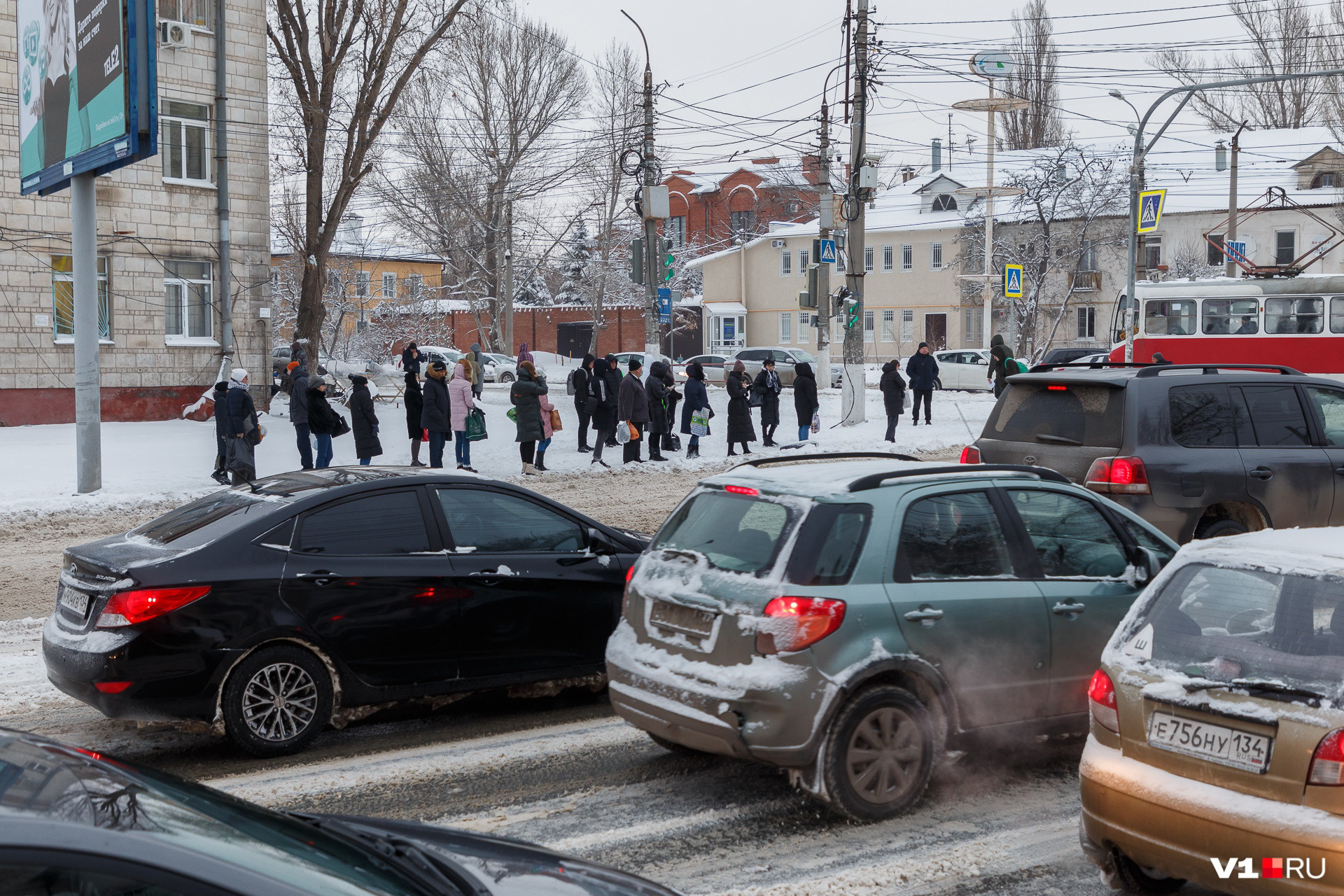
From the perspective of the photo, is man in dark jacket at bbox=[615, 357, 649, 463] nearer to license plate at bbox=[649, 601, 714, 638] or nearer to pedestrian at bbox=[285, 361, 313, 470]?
pedestrian at bbox=[285, 361, 313, 470]

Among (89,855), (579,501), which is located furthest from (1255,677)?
(579,501)

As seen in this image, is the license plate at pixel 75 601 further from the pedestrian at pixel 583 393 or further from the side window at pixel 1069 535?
the pedestrian at pixel 583 393

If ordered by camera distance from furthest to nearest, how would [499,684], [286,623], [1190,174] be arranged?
1. [1190,174]
2. [499,684]
3. [286,623]

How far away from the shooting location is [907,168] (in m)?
65.8

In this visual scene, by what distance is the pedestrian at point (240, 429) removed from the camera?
648 inches

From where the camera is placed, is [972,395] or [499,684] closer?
[499,684]

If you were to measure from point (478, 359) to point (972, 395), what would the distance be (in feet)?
47.5

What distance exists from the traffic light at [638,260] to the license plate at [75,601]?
19.1m

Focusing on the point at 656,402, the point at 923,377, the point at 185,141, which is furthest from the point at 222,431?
the point at 923,377

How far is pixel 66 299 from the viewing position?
25953 mm

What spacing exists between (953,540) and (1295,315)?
26802mm

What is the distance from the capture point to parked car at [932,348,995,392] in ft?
134

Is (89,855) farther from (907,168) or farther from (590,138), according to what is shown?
(907,168)

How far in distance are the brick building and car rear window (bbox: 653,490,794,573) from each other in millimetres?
23445
